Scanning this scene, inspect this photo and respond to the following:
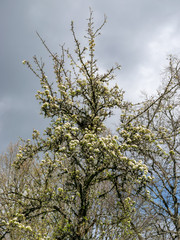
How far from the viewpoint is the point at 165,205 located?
37.6 feet

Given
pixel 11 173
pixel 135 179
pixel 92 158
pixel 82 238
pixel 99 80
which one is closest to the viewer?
pixel 135 179

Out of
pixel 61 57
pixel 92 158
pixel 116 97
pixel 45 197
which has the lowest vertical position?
pixel 45 197

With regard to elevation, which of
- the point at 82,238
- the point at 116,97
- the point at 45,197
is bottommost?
the point at 82,238

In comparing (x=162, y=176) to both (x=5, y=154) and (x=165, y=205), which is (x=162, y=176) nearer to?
(x=165, y=205)

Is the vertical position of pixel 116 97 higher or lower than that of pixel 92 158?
higher

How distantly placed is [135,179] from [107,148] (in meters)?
0.93

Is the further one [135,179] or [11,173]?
[11,173]

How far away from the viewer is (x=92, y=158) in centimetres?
541

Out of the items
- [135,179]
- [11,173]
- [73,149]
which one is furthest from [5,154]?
[135,179]

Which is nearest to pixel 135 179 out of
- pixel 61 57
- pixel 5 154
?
pixel 61 57

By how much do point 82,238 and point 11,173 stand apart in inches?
380

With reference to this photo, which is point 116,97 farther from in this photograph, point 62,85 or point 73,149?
point 73,149

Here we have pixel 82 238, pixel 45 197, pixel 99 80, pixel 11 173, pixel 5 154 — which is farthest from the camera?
pixel 5 154

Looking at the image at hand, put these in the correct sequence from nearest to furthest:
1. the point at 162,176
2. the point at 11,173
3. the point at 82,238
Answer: the point at 82,238, the point at 162,176, the point at 11,173
